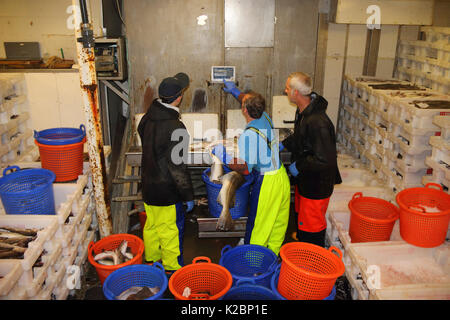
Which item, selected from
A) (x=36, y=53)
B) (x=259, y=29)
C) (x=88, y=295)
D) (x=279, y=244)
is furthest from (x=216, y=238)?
(x=36, y=53)

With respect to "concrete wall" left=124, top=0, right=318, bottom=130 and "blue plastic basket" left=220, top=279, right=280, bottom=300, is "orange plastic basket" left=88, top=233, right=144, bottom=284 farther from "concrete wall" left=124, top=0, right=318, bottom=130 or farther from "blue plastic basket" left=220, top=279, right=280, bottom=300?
"concrete wall" left=124, top=0, right=318, bottom=130

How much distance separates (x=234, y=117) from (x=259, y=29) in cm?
137

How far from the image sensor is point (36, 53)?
20.4 ft

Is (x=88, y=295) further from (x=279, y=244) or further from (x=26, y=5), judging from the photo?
(x=26, y=5)

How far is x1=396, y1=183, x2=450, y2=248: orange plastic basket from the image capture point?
3.55 m

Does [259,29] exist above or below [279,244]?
above

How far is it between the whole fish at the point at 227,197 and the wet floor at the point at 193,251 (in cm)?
70

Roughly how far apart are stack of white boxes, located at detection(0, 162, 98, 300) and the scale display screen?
7.92 ft

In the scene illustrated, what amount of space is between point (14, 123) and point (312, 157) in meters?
3.53

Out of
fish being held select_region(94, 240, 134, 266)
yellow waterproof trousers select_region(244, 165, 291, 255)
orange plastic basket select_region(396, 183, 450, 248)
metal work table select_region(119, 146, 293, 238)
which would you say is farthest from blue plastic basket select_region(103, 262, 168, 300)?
orange plastic basket select_region(396, 183, 450, 248)

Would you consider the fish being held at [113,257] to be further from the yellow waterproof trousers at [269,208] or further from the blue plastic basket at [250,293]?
the yellow waterproof trousers at [269,208]

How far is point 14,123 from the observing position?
474 cm

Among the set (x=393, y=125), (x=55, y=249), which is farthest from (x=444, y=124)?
(x=55, y=249)

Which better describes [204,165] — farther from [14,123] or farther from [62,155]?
[14,123]
